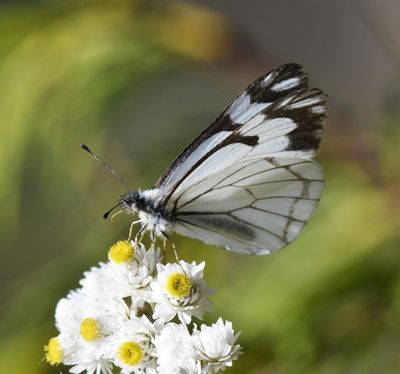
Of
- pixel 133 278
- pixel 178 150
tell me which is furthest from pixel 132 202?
pixel 178 150

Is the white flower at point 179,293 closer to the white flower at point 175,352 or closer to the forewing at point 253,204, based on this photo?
the white flower at point 175,352

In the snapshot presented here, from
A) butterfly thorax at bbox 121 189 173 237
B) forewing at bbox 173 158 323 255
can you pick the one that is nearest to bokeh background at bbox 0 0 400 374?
forewing at bbox 173 158 323 255

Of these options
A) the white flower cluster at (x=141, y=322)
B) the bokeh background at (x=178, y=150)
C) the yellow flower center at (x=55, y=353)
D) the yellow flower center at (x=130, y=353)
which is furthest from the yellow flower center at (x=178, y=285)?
the bokeh background at (x=178, y=150)

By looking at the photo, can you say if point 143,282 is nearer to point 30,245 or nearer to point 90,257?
point 90,257

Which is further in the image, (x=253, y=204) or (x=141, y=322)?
(x=253, y=204)

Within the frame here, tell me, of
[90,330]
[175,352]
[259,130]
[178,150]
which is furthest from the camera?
[178,150]

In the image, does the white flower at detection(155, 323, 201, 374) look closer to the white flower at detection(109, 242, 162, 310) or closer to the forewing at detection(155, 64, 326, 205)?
the white flower at detection(109, 242, 162, 310)

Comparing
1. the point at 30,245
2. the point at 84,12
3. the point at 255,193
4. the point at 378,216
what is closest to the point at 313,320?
the point at 378,216

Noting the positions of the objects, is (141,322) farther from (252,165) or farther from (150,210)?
(252,165)
